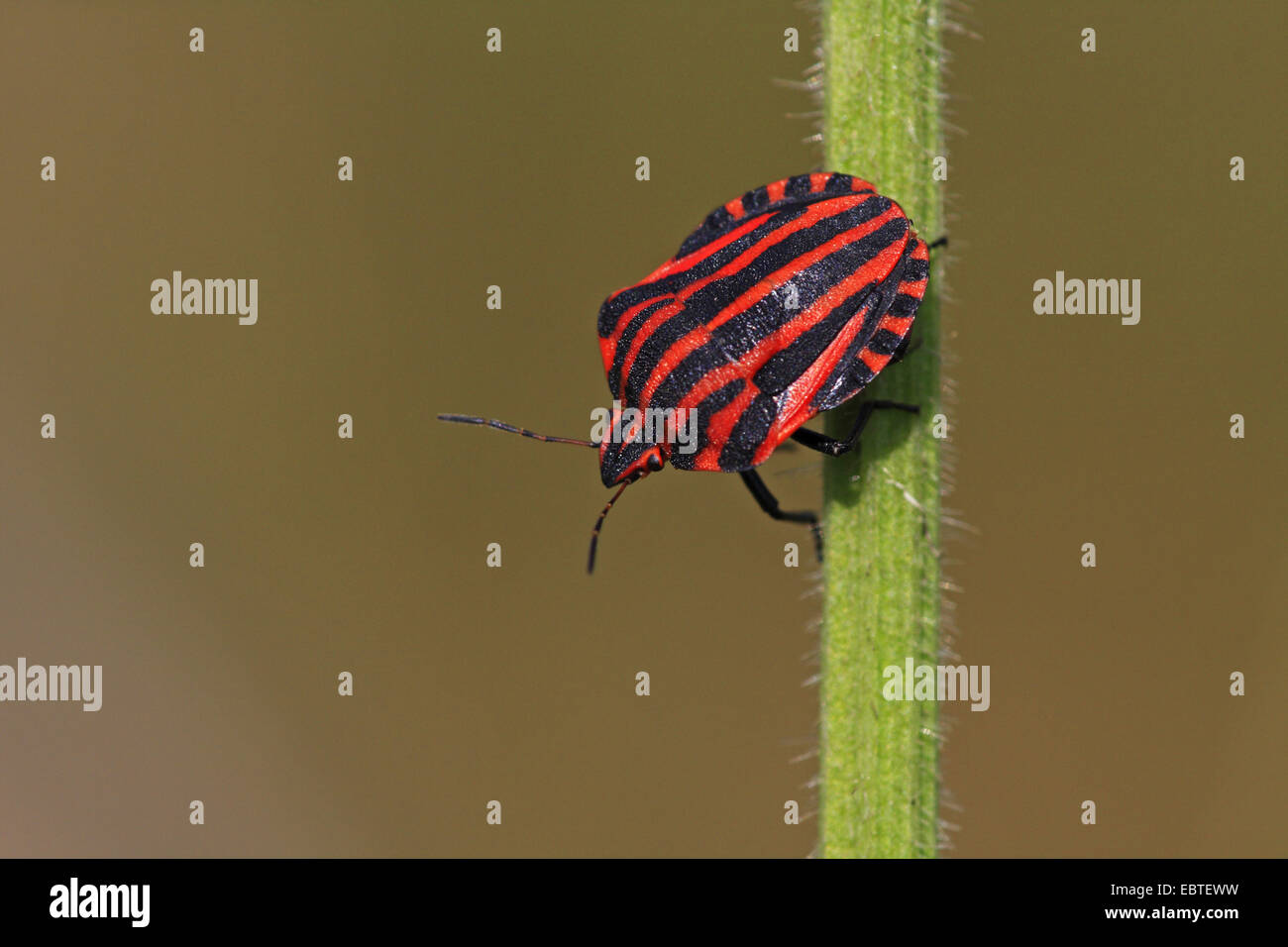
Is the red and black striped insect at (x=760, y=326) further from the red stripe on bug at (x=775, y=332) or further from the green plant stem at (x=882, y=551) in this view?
the green plant stem at (x=882, y=551)

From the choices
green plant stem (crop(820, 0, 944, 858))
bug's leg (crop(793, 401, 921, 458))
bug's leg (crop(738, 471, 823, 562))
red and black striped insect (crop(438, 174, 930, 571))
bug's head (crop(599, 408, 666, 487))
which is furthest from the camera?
bug's leg (crop(738, 471, 823, 562))

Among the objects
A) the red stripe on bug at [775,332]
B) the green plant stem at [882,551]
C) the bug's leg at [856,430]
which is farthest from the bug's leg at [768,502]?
the green plant stem at [882,551]

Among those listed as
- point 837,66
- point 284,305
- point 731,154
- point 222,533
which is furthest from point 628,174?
point 837,66

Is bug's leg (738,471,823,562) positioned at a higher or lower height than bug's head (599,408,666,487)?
lower

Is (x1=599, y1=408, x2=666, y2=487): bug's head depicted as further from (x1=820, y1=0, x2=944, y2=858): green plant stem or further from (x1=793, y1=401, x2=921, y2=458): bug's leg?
(x1=820, y1=0, x2=944, y2=858): green plant stem

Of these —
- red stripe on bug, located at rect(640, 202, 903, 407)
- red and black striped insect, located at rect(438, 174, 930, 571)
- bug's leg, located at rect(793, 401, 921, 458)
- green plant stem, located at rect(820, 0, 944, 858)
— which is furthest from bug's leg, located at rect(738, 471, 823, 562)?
green plant stem, located at rect(820, 0, 944, 858)

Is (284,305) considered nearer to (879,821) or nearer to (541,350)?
(541,350)

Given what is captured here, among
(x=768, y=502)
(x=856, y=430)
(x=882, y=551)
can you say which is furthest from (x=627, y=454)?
(x=882, y=551)

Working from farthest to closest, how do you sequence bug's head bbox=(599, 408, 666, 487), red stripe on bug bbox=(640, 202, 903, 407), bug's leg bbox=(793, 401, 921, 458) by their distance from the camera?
bug's head bbox=(599, 408, 666, 487) → red stripe on bug bbox=(640, 202, 903, 407) → bug's leg bbox=(793, 401, 921, 458)
